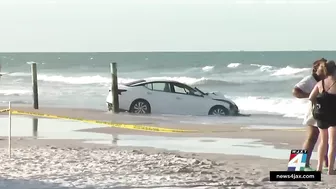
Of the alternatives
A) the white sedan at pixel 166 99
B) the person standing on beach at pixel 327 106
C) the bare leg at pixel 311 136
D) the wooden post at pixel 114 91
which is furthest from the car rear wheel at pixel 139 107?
the person standing on beach at pixel 327 106

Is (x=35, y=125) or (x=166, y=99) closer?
(x=35, y=125)

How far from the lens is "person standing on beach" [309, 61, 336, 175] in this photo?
10047 mm

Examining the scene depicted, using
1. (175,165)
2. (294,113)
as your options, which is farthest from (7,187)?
(294,113)

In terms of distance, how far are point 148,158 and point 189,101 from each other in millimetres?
12406

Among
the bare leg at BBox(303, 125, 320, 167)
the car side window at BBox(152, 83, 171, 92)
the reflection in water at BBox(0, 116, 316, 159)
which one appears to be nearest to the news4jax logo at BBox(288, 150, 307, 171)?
the bare leg at BBox(303, 125, 320, 167)

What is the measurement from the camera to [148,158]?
12258mm

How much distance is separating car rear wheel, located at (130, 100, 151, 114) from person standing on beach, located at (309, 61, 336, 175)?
14453 mm

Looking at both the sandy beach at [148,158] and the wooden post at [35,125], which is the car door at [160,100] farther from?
the sandy beach at [148,158]

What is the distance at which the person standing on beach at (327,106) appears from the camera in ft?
33.0

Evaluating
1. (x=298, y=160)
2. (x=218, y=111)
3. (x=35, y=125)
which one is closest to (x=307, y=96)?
(x=298, y=160)

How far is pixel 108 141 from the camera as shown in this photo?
1564 cm

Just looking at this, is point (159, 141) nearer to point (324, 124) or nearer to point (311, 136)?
point (311, 136)

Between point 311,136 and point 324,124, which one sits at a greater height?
point 324,124

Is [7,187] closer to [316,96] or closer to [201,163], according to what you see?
[201,163]
